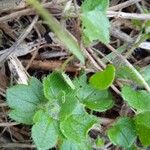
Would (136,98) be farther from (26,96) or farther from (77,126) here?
(26,96)

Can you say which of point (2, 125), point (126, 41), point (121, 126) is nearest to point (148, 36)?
point (126, 41)

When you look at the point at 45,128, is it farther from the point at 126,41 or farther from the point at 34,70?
the point at 126,41

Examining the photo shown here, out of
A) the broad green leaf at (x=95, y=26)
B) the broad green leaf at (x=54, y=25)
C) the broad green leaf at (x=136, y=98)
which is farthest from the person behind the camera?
the broad green leaf at (x=136, y=98)

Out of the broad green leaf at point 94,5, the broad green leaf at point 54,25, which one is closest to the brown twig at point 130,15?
the broad green leaf at point 94,5

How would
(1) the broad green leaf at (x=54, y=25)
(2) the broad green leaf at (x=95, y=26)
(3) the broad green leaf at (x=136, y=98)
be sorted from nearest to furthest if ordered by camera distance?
(1) the broad green leaf at (x=54, y=25), (2) the broad green leaf at (x=95, y=26), (3) the broad green leaf at (x=136, y=98)

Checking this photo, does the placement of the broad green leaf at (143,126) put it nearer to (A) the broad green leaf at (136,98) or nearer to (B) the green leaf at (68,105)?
(A) the broad green leaf at (136,98)

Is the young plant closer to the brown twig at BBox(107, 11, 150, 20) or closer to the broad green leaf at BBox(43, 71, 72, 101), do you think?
the broad green leaf at BBox(43, 71, 72, 101)

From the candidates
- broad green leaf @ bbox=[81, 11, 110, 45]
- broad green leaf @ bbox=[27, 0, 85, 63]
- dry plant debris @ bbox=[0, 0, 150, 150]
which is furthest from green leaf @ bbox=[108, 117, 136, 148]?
broad green leaf @ bbox=[27, 0, 85, 63]
